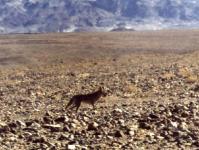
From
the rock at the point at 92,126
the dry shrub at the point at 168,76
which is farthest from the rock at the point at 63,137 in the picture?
the dry shrub at the point at 168,76

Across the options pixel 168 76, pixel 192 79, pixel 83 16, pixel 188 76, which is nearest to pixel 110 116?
pixel 192 79

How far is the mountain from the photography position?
170 metres

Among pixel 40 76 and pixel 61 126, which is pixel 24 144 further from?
pixel 40 76

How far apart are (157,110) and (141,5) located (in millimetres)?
189249

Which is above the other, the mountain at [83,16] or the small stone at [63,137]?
the small stone at [63,137]

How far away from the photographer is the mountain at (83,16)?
17025 cm

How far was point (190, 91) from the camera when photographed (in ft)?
52.6

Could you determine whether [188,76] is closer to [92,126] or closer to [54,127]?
[92,126]

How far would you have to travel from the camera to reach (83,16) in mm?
180875

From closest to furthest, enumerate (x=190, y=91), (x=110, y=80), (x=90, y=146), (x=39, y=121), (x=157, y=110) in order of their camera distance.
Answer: (x=90, y=146), (x=39, y=121), (x=157, y=110), (x=190, y=91), (x=110, y=80)

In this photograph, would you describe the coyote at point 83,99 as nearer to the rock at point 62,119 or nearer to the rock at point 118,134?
the rock at point 62,119

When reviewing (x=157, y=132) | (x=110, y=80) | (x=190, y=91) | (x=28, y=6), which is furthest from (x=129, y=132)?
(x=28, y=6)

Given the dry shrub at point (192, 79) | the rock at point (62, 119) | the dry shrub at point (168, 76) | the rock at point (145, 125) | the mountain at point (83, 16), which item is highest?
the rock at point (145, 125)

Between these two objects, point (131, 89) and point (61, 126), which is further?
point (131, 89)
